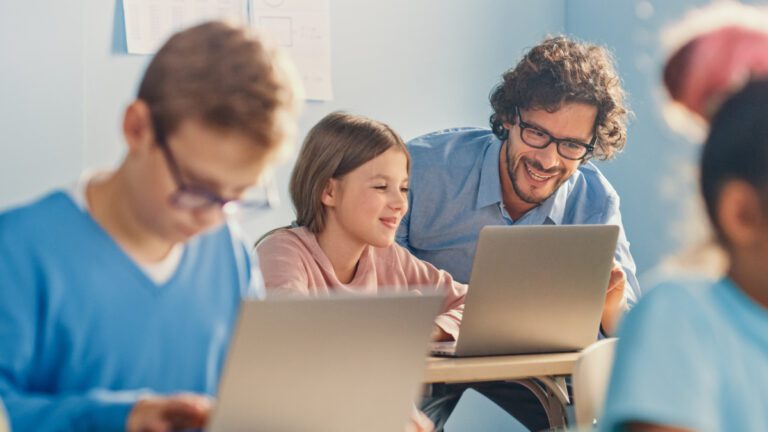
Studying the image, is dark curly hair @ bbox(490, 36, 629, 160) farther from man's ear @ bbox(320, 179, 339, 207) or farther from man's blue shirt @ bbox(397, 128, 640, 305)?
man's ear @ bbox(320, 179, 339, 207)

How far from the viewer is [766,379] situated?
1061mm

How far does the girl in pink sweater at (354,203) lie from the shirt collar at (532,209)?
384mm

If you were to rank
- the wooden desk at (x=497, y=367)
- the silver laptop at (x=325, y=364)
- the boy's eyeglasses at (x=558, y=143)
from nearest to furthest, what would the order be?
the silver laptop at (x=325, y=364) → the wooden desk at (x=497, y=367) → the boy's eyeglasses at (x=558, y=143)

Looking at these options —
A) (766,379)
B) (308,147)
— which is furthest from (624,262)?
(766,379)

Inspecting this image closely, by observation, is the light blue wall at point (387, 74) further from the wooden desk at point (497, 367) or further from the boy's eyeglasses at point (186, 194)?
the boy's eyeglasses at point (186, 194)

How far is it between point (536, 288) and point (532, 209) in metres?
0.70

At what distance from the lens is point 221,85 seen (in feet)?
4.09

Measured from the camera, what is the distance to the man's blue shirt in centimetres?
280

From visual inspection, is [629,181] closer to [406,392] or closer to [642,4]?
[642,4]

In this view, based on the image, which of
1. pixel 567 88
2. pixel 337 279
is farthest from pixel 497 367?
pixel 567 88

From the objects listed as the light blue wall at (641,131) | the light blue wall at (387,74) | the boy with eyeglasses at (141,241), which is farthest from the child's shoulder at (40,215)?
the light blue wall at (641,131)

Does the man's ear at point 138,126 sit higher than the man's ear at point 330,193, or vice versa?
the man's ear at point 138,126

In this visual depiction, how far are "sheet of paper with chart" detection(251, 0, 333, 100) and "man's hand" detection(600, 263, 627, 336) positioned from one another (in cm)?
153

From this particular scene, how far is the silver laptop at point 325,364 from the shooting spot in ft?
3.90
